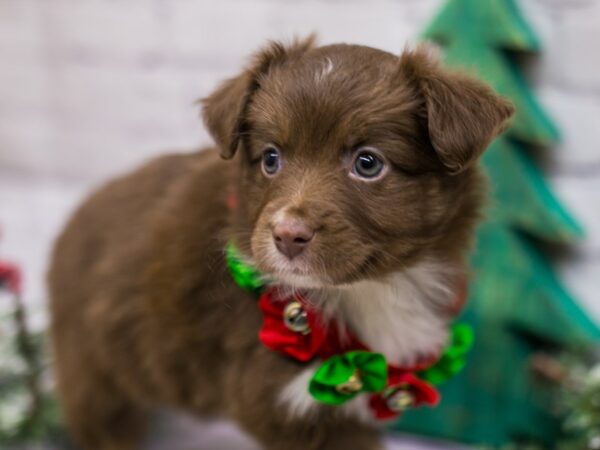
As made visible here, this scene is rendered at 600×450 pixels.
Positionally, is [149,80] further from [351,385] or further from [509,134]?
[351,385]

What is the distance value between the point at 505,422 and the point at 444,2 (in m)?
1.84

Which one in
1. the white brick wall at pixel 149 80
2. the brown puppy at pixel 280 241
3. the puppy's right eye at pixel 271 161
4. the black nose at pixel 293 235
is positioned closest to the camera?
the black nose at pixel 293 235

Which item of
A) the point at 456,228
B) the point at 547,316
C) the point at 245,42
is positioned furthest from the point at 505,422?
the point at 245,42

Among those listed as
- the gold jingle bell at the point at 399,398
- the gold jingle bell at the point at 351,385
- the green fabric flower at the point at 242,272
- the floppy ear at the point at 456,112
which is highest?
the floppy ear at the point at 456,112

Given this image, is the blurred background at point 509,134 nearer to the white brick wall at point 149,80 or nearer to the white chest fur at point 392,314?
the white brick wall at point 149,80

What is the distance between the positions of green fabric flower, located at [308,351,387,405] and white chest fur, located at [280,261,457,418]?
12 cm

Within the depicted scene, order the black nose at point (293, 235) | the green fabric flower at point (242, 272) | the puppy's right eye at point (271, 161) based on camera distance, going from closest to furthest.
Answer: the black nose at point (293, 235), the puppy's right eye at point (271, 161), the green fabric flower at point (242, 272)

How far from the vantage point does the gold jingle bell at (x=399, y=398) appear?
262cm

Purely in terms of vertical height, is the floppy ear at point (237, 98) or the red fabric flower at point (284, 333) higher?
the floppy ear at point (237, 98)

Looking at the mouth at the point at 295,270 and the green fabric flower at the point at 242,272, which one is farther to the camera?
the green fabric flower at the point at 242,272

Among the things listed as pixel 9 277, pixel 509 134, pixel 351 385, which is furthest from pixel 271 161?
pixel 9 277

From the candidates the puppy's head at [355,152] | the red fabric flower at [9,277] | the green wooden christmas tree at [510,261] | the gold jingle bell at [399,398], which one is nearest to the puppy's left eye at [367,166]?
the puppy's head at [355,152]

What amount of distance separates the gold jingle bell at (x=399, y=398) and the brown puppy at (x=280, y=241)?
10cm

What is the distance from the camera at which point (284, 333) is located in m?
2.48
